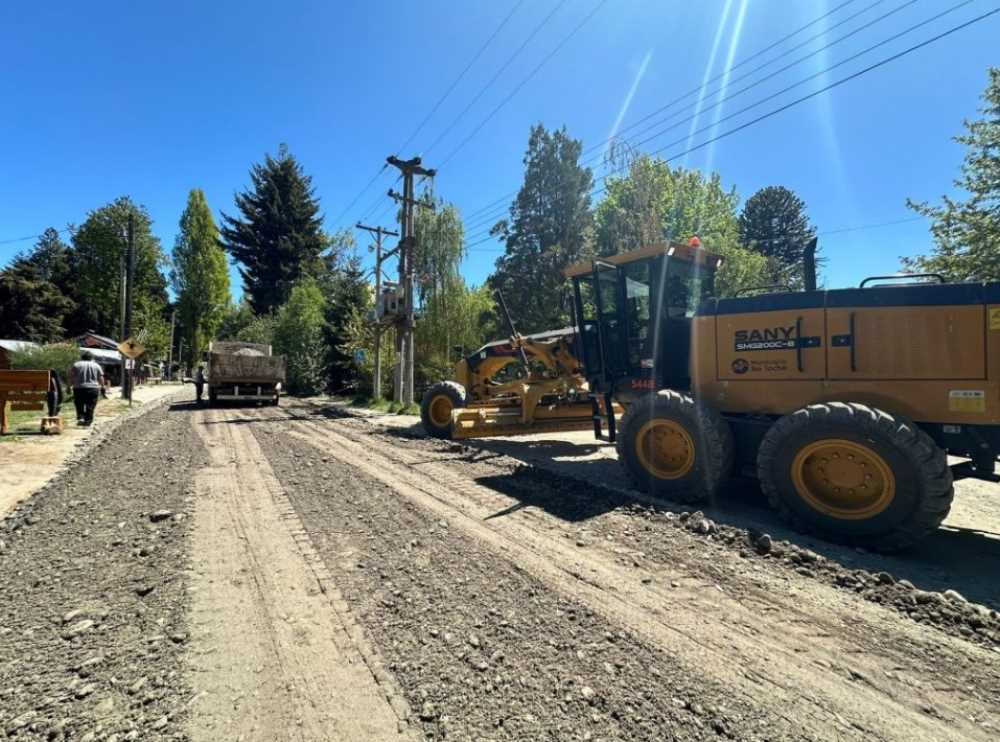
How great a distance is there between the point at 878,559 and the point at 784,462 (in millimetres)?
942

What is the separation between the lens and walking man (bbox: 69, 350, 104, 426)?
10961mm

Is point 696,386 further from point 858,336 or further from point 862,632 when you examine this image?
point 862,632

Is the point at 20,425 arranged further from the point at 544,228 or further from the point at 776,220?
the point at 776,220

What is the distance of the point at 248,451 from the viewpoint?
27.1 feet

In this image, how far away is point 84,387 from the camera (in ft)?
36.3

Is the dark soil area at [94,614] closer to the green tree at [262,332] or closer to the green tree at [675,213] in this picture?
the green tree at [675,213]

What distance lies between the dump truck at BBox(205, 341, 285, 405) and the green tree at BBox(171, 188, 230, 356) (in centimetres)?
3458

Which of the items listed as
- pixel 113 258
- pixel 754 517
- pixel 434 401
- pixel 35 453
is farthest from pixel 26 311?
pixel 754 517

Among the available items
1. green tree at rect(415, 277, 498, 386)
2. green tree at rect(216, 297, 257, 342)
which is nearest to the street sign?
green tree at rect(415, 277, 498, 386)

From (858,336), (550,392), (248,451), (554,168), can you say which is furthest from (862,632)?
(554,168)

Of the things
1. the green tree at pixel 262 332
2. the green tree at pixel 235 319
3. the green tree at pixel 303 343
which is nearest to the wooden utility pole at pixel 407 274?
the green tree at pixel 303 343

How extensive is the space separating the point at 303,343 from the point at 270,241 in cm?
2413

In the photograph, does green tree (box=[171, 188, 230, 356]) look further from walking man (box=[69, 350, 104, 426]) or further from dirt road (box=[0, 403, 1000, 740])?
dirt road (box=[0, 403, 1000, 740])

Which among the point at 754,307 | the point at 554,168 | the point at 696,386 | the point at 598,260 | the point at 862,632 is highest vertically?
the point at 554,168
